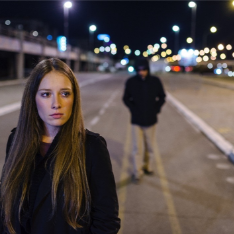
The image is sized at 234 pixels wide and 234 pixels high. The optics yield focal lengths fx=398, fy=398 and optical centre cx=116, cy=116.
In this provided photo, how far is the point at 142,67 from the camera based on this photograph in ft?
23.0

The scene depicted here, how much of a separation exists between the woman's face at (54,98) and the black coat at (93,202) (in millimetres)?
126

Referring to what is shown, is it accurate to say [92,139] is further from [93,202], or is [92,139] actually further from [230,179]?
[230,179]

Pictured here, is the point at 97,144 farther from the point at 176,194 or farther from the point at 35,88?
the point at 176,194

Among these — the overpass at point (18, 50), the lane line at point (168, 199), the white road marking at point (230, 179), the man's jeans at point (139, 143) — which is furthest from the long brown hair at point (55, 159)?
the overpass at point (18, 50)

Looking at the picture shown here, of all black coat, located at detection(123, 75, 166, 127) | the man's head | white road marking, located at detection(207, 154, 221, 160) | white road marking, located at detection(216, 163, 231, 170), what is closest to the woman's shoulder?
the man's head

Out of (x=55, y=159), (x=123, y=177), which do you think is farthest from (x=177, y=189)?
(x=55, y=159)

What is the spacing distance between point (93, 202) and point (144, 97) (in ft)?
17.4

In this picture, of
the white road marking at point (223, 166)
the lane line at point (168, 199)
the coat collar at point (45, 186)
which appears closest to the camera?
the coat collar at point (45, 186)

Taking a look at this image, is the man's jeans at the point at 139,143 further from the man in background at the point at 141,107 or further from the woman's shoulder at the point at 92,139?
the woman's shoulder at the point at 92,139

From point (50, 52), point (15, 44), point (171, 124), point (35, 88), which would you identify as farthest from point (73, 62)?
point (35, 88)

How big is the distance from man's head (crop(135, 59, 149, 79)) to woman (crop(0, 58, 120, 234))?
4.95 meters

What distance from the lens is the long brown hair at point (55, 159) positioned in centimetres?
196

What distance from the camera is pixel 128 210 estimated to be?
5613mm

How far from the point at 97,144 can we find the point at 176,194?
461cm
